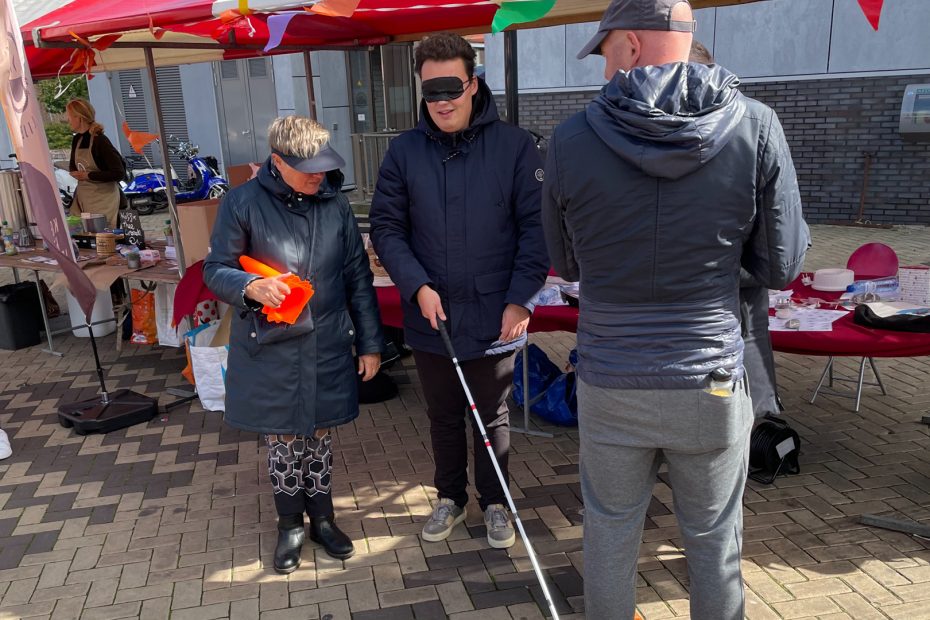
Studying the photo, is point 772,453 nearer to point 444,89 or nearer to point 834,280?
point 834,280

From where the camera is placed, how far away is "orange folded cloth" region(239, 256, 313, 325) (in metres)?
2.84

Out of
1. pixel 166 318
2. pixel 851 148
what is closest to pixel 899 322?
pixel 166 318

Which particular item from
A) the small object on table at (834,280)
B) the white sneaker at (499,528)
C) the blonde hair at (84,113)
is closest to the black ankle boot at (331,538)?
the white sneaker at (499,528)

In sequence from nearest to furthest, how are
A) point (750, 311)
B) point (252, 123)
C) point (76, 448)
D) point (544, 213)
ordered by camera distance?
point (544, 213) < point (750, 311) < point (76, 448) < point (252, 123)

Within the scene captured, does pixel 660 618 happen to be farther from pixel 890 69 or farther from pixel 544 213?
pixel 890 69

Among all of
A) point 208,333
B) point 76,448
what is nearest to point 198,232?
point 208,333

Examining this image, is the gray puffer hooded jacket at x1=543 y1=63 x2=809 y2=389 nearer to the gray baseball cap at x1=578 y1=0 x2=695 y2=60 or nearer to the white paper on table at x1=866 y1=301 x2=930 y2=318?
the gray baseball cap at x1=578 y1=0 x2=695 y2=60

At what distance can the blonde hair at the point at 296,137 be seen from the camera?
2.87m

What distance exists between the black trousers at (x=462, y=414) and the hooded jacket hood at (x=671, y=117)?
55.1 inches

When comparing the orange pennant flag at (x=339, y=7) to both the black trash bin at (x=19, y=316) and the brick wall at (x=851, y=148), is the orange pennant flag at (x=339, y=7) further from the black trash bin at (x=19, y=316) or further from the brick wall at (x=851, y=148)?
the brick wall at (x=851, y=148)

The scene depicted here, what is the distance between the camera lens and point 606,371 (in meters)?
2.07

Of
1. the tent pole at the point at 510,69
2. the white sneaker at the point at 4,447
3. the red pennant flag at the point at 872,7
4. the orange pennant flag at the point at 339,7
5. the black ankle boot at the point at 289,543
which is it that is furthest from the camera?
the tent pole at the point at 510,69

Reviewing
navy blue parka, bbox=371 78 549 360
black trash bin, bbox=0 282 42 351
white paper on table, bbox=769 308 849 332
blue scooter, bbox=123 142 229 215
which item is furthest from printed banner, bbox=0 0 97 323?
blue scooter, bbox=123 142 229 215

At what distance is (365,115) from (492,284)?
1168 cm
